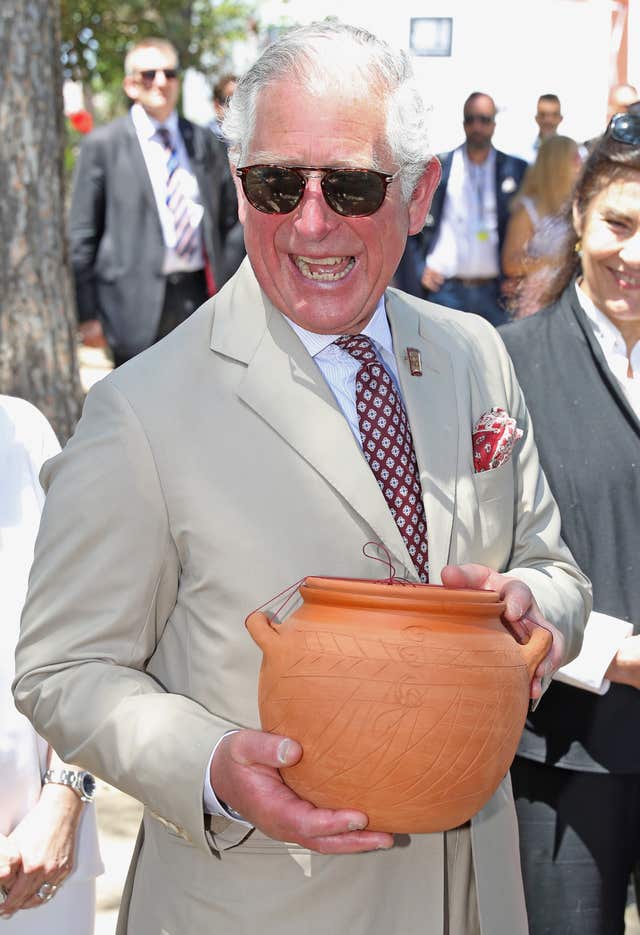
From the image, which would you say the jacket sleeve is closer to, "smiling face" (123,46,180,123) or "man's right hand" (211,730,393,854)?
"man's right hand" (211,730,393,854)

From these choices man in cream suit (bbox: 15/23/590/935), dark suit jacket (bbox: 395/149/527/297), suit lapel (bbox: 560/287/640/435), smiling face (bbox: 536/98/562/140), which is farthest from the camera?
smiling face (bbox: 536/98/562/140)

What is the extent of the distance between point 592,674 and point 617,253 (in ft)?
3.23

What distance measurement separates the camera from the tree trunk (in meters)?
6.10

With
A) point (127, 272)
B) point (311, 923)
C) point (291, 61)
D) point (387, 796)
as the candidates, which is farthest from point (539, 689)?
point (127, 272)

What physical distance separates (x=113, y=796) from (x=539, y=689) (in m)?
3.58

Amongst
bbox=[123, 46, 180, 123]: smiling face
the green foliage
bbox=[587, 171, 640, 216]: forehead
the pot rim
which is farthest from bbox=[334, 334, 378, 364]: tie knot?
the green foliage

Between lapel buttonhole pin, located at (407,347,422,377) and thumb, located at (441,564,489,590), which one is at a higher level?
lapel buttonhole pin, located at (407,347,422,377)

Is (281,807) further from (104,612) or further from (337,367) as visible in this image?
(337,367)

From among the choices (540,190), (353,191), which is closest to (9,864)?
(353,191)

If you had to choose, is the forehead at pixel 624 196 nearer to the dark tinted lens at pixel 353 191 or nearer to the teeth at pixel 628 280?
the teeth at pixel 628 280

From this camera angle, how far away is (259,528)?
2.01 metres

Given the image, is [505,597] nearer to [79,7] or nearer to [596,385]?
[596,385]

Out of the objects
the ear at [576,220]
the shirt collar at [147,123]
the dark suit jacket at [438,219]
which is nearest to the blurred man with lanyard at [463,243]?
the dark suit jacket at [438,219]

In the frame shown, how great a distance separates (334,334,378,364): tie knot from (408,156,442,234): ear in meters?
0.24
